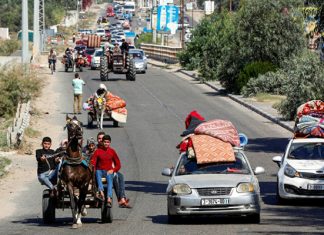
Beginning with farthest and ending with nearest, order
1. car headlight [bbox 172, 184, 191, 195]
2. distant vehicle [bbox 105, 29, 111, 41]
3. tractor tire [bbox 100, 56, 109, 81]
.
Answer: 1. distant vehicle [bbox 105, 29, 111, 41]
2. tractor tire [bbox 100, 56, 109, 81]
3. car headlight [bbox 172, 184, 191, 195]

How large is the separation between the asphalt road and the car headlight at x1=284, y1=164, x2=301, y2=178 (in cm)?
68

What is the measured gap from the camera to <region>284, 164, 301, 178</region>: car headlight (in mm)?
22784

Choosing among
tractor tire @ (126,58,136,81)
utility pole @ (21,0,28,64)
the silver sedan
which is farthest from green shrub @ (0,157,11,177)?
Answer: tractor tire @ (126,58,136,81)

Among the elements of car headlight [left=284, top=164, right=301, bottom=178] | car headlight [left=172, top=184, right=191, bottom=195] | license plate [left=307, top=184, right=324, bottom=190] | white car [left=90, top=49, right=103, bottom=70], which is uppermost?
car headlight [left=172, top=184, right=191, bottom=195]

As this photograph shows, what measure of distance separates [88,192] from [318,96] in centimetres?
2555

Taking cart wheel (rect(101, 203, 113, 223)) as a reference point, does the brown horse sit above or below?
above

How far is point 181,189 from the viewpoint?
1952 centimetres

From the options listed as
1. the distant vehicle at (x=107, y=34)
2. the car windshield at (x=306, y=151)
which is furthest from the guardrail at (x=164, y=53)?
the car windshield at (x=306, y=151)

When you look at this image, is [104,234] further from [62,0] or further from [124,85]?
[62,0]

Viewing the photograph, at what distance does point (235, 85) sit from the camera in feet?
192

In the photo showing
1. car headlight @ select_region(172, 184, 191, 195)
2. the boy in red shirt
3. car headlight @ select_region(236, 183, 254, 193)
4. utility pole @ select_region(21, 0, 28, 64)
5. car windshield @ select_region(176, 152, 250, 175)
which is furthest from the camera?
utility pole @ select_region(21, 0, 28, 64)

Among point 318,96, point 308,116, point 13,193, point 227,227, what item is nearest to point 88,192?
point 227,227

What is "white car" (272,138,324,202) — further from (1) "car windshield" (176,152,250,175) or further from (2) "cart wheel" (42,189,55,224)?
(2) "cart wheel" (42,189,55,224)

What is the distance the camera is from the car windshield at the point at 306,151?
23.6 meters
